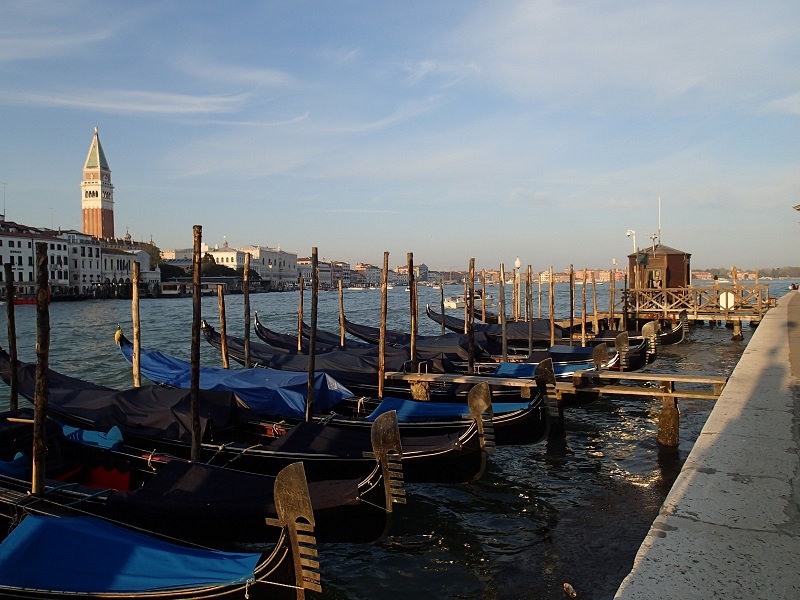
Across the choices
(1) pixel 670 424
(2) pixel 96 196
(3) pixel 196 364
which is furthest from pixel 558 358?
(2) pixel 96 196

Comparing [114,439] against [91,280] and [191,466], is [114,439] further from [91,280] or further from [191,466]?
[91,280]

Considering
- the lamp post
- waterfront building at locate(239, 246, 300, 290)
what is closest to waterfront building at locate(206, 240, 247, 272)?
waterfront building at locate(239, 246, 300, 290)

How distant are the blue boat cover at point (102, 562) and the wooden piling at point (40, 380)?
1047 millimetres

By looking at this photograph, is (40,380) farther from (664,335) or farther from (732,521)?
(664,335)

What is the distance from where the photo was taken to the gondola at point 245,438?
6.04 m

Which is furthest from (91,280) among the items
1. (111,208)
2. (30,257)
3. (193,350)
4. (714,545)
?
(714,545)

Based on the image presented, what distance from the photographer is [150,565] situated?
3586 mm

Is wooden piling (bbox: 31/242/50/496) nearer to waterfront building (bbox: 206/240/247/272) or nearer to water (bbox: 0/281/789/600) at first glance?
water (bbox: 0/281/789/600)

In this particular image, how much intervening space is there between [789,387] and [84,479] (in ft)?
23.1

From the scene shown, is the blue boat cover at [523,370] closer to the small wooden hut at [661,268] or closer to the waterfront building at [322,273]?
the small wooden hut at [661,268]

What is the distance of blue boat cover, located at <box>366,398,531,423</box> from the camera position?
759 cm

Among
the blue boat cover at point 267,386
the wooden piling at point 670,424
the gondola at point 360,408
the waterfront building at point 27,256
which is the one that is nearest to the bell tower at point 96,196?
the waterfront building at point 27,256

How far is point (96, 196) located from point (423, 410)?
9159 cm

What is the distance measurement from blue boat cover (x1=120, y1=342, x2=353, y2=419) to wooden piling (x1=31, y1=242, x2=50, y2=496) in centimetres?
279
